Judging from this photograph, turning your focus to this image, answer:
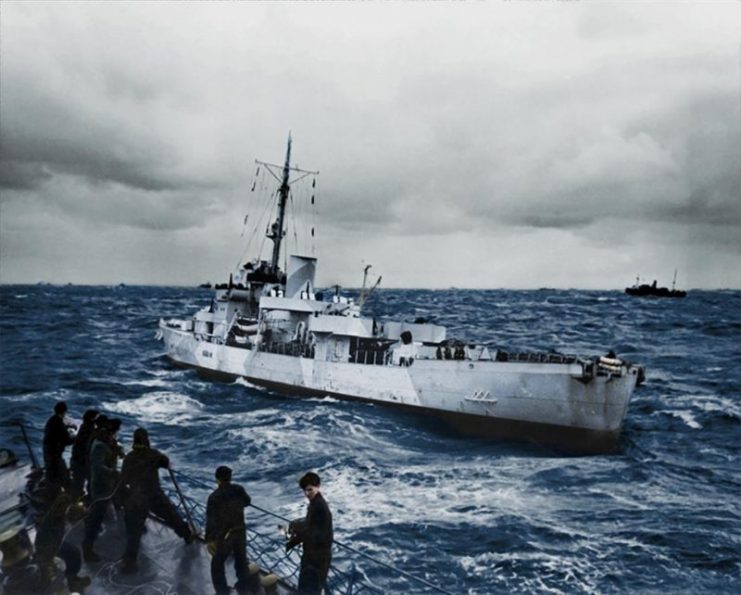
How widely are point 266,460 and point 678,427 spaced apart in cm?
1903

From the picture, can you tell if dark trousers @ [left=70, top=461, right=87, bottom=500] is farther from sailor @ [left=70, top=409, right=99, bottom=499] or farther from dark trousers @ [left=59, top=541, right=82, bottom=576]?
dark trousers @ [left=59, top=541, right=82, bottom=576]

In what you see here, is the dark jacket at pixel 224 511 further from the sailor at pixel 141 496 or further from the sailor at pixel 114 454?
the sailor at pixel 114 454

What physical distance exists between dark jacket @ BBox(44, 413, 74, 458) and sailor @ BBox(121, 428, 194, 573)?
155 centimetres

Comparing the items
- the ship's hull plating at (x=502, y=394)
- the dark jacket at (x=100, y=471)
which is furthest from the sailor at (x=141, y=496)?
the ship's hull plating at (x=502, y=394)

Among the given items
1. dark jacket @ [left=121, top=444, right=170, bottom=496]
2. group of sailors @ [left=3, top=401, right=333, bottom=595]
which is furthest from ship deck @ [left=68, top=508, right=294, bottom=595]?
dark jacket @ [left=121, top=444, right=170, bottom=496]

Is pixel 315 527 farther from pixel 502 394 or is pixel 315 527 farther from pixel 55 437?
pixel 502 394

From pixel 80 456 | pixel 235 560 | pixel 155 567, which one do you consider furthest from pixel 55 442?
pixel 235 560

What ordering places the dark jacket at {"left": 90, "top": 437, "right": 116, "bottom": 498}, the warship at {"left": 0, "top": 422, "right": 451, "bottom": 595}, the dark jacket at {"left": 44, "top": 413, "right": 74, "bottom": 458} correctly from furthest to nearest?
1. the dark jacket at {"left": 44, "top": 413, "right": 74, "bottom": 458}
2. the dark jacket at {"left": 90, "top": 437, "right": 116, "bottom": 498}
3. the warship at {"left": 0, "top": 422, "right": 451, "bottom": 595}

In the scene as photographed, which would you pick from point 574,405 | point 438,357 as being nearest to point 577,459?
point 574,405

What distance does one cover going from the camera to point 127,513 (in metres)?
6.89

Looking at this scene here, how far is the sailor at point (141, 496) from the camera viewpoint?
6863 mm

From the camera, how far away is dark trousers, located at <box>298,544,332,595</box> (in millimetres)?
5953

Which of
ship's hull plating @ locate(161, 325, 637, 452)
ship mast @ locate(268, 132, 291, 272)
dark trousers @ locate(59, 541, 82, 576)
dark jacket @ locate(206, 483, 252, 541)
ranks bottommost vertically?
ship's hull plating @ locate(161, 325, 637, 452)

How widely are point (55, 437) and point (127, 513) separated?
83.7 inches
